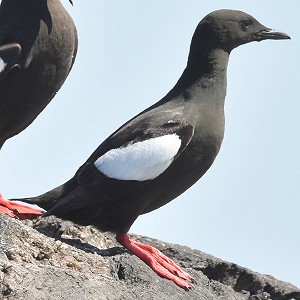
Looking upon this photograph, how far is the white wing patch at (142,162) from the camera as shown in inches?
363

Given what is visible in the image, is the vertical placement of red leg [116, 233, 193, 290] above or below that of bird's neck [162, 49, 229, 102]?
below

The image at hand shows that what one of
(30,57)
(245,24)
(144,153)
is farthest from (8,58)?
(245,24)

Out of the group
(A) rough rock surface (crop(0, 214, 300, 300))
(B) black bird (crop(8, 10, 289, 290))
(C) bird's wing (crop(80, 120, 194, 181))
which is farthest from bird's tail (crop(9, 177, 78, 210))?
(C) bird's wing (crop(80, 120, 194, 181))

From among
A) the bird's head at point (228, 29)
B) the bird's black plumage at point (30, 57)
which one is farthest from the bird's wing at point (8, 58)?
the bird's head at point (228, 29)

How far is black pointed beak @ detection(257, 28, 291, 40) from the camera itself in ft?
34.5

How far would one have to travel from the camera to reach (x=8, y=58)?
10.1 m

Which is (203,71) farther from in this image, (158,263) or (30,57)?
(158,263)

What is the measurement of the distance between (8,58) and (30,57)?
0.63ft

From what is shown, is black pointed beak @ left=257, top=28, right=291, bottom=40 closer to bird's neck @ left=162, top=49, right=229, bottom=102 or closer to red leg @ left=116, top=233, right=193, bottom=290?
bird's neck @ left=162, top=49, right=229, bottom=102

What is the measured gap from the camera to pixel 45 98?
10.4 meters

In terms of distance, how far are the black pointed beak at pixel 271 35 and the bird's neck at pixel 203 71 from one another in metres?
0.43

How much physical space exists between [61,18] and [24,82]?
668 millimetres

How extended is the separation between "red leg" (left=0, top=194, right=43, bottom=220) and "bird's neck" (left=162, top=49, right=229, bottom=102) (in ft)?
4.58

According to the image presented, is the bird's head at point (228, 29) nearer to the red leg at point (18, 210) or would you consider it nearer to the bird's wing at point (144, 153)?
the bird's wing at point (144, 153)
